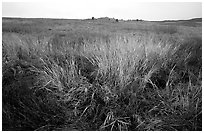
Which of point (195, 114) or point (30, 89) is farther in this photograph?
point (30, 89)

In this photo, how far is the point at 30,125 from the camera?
165 centimetres

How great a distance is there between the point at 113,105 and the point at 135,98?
10.1 inches

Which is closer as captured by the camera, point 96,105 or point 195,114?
point 195,114

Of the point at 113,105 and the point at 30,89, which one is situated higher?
the point at 30,89

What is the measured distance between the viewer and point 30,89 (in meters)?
2.01

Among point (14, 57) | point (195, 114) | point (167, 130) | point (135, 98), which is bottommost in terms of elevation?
point (167, 130)

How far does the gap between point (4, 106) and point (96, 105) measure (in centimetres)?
101

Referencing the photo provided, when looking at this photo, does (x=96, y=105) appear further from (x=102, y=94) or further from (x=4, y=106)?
(x=4, y=106)

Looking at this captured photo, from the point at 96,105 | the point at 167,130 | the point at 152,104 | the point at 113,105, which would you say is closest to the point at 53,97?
the point at 96,105

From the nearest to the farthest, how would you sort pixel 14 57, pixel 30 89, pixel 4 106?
pixel 4 106 < pixel 30 89 < pixel 14 57

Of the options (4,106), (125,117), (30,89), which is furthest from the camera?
(30,89)

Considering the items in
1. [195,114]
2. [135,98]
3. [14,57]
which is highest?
[14,57]

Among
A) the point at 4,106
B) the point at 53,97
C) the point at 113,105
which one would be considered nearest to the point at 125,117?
the point at 113,105

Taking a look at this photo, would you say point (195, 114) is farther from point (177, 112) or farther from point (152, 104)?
point (152, 104)
